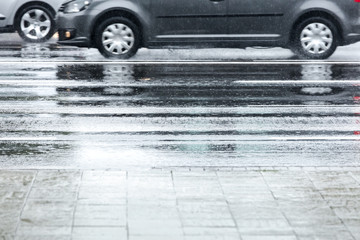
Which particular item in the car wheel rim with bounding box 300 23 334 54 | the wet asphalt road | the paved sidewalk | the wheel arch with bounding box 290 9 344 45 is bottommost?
the wet asphalt road

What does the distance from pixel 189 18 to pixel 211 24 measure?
0.39 meters

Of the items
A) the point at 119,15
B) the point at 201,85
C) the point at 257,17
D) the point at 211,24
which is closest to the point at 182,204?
the point at 201,85

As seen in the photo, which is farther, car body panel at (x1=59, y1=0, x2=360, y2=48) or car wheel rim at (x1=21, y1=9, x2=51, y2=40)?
car wheel rim at (x1=21, y1=9, x2=51, y2=40)

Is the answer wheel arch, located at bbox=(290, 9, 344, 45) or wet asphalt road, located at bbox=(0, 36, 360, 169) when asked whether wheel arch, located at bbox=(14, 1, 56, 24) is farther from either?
wheel arch, located at bbox=(290, 9, 344, 45)

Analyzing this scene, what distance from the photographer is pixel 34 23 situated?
17.7 m

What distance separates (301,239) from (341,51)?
437 inches

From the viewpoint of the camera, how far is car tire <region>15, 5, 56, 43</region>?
17625 millimetres

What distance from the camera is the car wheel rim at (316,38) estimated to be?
15125 mm

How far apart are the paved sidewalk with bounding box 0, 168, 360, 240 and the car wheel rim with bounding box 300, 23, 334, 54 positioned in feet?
25.4

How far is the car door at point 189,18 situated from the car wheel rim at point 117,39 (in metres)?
0.48

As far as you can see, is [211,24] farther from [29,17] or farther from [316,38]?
[29,17]

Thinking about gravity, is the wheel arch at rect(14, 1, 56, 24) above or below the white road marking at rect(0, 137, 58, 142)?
above

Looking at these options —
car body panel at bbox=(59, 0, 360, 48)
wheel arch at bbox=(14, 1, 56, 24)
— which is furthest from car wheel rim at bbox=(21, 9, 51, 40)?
car body panel at bbox=(59, 0, 360, 48)

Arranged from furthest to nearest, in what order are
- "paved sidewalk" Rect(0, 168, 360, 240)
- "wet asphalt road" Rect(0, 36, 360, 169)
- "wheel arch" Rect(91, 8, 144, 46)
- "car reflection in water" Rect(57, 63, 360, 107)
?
"wheel arch" Rect(91, 8, 144, 46) → "car reflection in water" Rect(57, 63, 360, 107) → "wet asphalt road" Rect(0, 36, 360, 169) → "paved sidewalk" Rect(0, 168, 360, 240)
